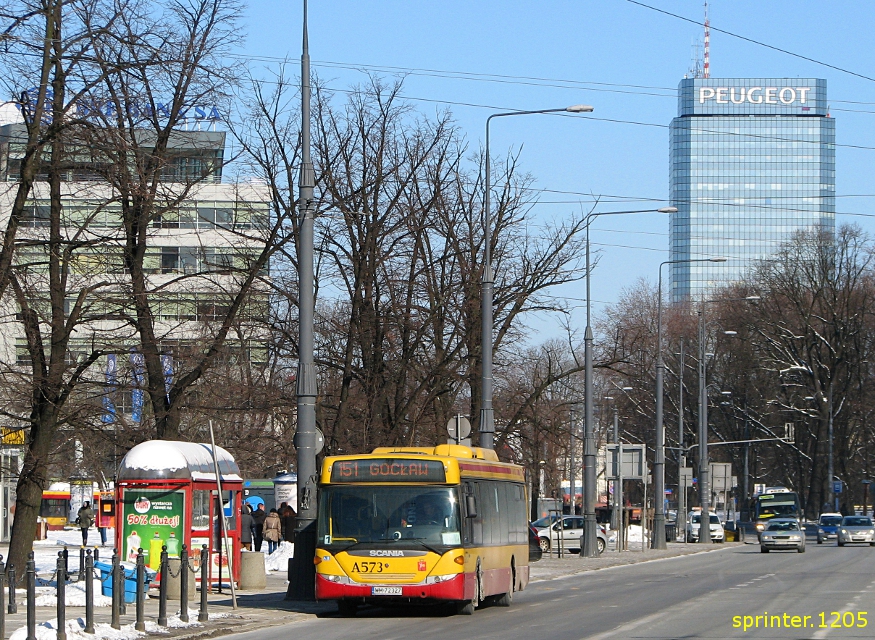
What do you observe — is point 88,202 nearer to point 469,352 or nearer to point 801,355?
Result: point 469,352

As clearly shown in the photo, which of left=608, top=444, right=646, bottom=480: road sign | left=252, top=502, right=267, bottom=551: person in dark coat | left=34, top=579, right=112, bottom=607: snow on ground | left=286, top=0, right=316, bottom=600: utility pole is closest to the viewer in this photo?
left=34, top=579, right=112, bottom=607: snow on ground

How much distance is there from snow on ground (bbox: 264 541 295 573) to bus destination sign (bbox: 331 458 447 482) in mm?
10443

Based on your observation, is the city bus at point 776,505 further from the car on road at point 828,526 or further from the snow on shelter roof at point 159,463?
the snow on shelter roof at point 159,463

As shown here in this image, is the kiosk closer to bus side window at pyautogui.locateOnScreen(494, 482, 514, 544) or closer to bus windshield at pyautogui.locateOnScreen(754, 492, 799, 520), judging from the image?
bus side window at pyautogui.locateOnScreen(494, 482, 514, 544)

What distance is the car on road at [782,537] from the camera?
46438 millimetres

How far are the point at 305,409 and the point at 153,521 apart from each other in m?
3.59

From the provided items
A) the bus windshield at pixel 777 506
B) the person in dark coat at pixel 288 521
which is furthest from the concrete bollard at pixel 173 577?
the bus windshield at pixel 777 506

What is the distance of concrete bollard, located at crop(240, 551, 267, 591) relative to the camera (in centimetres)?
2333

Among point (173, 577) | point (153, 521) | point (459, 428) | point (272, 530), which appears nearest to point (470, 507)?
point (173, 577)

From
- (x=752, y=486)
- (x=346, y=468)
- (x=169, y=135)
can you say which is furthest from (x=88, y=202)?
(x=752, y=486)

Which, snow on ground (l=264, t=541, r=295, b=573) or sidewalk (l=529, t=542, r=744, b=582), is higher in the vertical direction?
snow on ground (l=264, t=541, r=295, b=573)

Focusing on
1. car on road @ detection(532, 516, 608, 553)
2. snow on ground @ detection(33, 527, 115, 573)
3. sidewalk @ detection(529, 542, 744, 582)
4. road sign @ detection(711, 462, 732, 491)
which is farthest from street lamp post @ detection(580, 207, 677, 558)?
road sign @ detection(711, 462, 732, 491)

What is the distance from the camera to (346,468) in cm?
1906

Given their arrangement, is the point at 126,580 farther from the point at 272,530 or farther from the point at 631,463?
the point at 631,463
